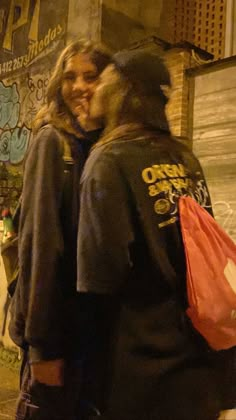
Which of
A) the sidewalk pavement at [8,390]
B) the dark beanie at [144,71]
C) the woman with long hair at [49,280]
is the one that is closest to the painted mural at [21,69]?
the sidewalk pavement at [8,390]

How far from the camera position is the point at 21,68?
677 cm

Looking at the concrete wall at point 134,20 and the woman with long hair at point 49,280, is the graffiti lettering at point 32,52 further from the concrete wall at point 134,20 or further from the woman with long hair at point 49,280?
the woman with long hair at point 49,280

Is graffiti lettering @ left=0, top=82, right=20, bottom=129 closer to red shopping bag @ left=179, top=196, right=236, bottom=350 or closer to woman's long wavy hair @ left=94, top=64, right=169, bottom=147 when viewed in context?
woman's long wavy hair @ left=94, top=64, right=169, bottom=147

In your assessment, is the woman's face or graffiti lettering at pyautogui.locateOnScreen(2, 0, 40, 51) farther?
graffiti lettering at pyautogui.locateOnScreen(2, 0, 40, 51)

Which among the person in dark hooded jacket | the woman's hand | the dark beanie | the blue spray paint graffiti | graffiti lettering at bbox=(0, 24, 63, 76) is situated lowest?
the woman's hand

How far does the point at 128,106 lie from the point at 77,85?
14.1 inches

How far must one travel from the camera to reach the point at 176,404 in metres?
1.69

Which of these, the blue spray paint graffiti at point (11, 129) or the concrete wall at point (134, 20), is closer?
the concrete wall at point (134, 20)

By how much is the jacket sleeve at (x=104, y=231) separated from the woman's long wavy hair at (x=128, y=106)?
17 cm

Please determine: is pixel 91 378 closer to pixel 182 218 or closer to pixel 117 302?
pixel 117 302

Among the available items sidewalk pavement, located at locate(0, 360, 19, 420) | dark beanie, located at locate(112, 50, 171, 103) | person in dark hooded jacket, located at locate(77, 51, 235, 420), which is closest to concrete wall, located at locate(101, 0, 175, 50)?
sidewalk pavement, located at locate(0, 360, 19, 420)

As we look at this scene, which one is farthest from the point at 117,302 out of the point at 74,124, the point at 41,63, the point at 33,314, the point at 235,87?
the point at 41,63

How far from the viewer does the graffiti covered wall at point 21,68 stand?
634 cm

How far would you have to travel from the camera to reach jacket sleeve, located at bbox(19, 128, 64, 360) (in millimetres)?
1745
